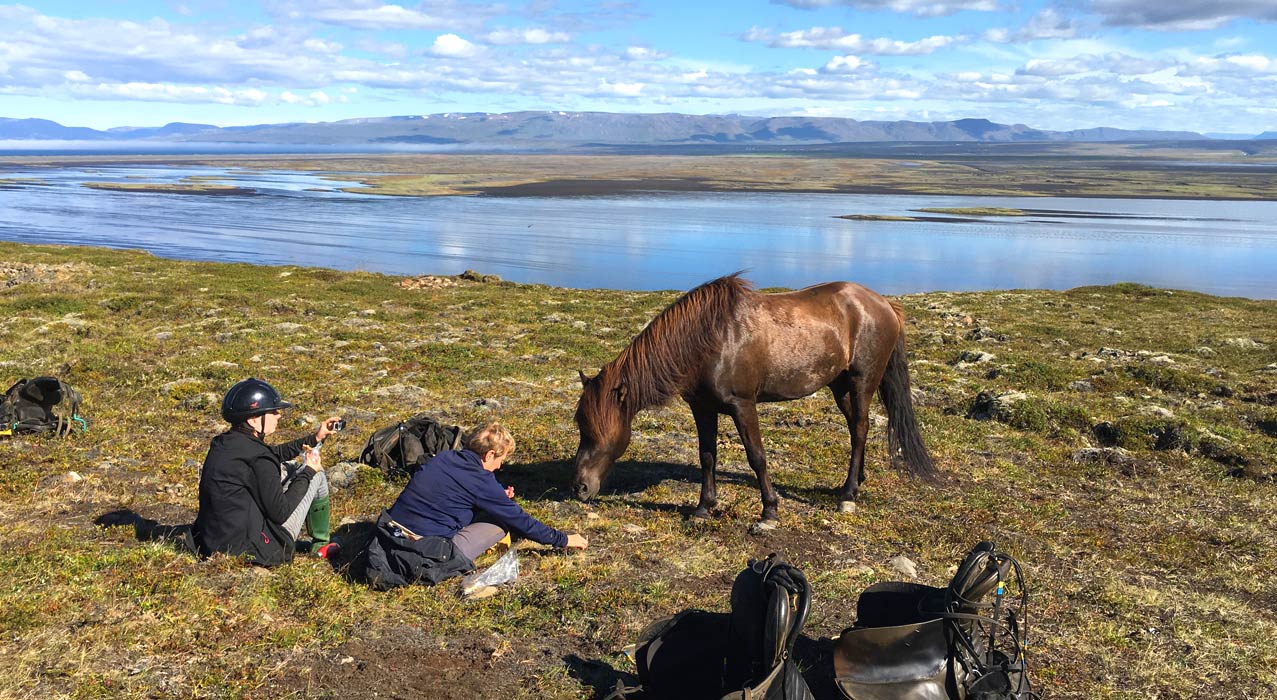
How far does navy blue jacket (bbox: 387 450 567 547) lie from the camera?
23.5 feet

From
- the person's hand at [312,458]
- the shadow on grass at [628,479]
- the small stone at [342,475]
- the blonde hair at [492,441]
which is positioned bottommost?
the shadow on grass at [628,479]

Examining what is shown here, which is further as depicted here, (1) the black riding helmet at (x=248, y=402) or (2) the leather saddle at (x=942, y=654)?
(1) the black riding helmet at (x=248, y=402)

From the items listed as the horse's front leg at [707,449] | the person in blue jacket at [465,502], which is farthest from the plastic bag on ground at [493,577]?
the horse's front leg at [707,449]

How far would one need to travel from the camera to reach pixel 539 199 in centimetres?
9769

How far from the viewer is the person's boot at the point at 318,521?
7590 mm

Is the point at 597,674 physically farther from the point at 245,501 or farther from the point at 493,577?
the point at 245,501

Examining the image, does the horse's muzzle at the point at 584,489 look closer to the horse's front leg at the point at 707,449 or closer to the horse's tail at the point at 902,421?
the horse's front leg at the point at 707,449

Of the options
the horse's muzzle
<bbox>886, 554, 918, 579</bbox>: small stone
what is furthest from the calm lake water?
<bbox>886, 554, 918, 579</bbox>: small stone

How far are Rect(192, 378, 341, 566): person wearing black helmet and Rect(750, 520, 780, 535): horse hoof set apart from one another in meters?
4.24

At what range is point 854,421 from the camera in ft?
33.0

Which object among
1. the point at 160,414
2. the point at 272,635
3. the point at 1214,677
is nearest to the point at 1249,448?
the point at 1214,677

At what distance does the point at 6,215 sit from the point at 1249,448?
270 feet

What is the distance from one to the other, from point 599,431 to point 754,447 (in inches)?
68.5

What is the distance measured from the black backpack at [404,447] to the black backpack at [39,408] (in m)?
4.23
